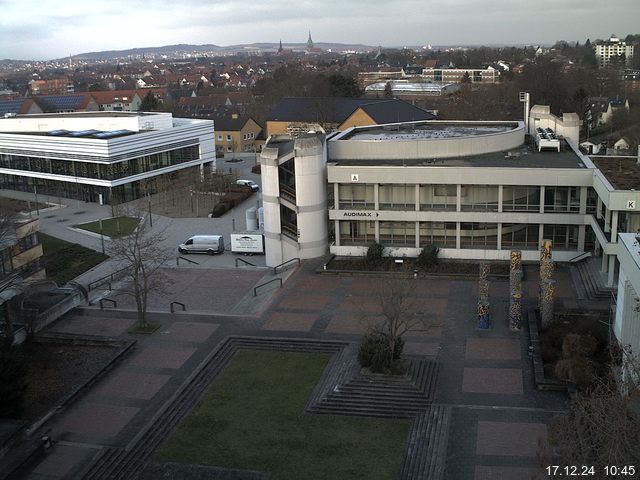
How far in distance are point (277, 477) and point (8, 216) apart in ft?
70.9

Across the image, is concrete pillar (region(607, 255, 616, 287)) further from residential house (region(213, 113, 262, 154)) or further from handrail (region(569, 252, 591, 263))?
residential house (region(213, 113, 262, 154))

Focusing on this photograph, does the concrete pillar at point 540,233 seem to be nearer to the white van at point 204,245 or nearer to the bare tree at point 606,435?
the white van at point 204,245

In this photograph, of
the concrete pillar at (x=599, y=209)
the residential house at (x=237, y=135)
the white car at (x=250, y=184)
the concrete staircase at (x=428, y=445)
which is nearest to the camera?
the concrete staircase at (x=428, y=445)

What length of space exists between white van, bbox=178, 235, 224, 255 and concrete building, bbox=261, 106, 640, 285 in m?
4.58

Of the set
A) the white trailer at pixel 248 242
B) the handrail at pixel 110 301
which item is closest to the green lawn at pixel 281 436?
the handrail at pixel 110 301

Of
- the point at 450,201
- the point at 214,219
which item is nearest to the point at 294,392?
the point at 450,201

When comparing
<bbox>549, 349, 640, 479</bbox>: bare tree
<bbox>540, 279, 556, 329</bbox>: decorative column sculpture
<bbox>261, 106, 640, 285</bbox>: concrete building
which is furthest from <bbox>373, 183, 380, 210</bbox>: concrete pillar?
<bbox>549, 349, 640, 479</bbox>: bare tree

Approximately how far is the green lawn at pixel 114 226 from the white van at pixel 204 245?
7.40 meters

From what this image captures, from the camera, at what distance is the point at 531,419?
70.3 ft

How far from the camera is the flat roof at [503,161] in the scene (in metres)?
37.4

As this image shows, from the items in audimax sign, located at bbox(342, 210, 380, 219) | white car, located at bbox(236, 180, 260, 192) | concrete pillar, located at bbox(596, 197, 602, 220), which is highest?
concrete pillar, located at bbox(596, 197, 602, 220)

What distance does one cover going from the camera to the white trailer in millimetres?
40781

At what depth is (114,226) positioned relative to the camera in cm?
5044

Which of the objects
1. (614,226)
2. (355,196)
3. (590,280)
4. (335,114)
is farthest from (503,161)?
(335,114)
